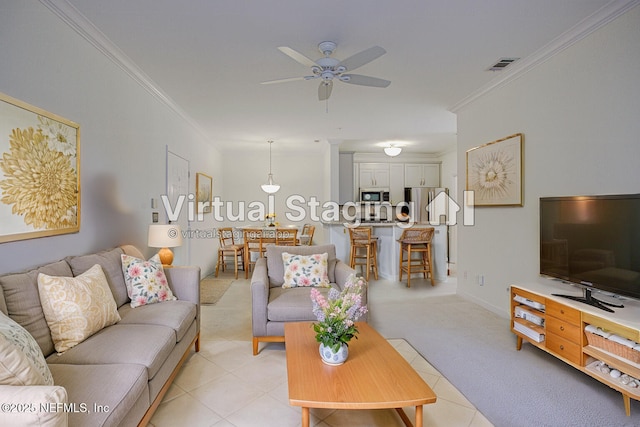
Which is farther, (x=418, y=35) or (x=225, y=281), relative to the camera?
(x=225, y=281)

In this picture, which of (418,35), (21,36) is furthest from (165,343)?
(418,35)

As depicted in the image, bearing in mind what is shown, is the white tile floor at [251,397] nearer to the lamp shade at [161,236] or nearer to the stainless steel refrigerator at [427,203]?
the lamp shade at [161,236]

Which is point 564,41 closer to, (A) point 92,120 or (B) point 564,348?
(B) point 564,348

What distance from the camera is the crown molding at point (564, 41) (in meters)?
2.31

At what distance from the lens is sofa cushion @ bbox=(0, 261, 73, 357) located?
1612 mm

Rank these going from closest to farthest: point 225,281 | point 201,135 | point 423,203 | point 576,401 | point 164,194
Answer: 1. point 576,401
2. point 164,194
3. point 225,281
4. point 201,135
5. point 423,203

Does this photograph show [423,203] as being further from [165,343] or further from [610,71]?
[165,343]

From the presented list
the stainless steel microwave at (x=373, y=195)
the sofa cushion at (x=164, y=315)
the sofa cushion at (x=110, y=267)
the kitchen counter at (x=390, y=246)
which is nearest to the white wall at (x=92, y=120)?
the sofa cushion at (x=110, y=267)

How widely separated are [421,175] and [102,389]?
25.1 ft

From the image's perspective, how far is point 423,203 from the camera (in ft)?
25.4

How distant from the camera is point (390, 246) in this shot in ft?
18.5

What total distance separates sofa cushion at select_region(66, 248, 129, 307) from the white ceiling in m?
1.70

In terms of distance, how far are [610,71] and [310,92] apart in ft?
8.82

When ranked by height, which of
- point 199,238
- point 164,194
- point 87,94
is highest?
point 87,94
